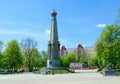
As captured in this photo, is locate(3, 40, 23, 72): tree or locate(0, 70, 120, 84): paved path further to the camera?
locate(3, 40, 23, 72): tree

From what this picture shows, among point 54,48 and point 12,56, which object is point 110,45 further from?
Result: point 12,56

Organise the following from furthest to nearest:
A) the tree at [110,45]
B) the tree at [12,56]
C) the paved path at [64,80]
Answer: the tree at [12,56] < the tree at [110,45] < the paved path at [64,80]

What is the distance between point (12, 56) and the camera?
7919 cm

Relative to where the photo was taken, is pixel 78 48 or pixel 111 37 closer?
pixel 111 37

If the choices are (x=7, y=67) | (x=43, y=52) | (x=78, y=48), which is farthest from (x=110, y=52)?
(x=78, y=48)

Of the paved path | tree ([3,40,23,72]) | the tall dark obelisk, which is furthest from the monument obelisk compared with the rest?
the paved path

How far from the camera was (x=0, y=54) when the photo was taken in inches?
2874

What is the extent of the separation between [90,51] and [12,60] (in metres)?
118

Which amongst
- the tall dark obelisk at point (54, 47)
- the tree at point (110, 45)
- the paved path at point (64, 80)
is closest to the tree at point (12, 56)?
the tall dark obelisk at point (54, 47)

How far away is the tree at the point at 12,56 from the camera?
78.6 metres

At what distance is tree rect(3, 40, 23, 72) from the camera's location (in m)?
78.6

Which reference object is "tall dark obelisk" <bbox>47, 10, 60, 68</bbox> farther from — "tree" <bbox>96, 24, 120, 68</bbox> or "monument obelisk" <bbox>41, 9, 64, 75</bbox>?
"tree" <bbox>96, 24, 120, 68</bbox>

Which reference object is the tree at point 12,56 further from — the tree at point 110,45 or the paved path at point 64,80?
the paved path at point 64,80

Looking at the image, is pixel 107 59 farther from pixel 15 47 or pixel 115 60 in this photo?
pixel 15 47
